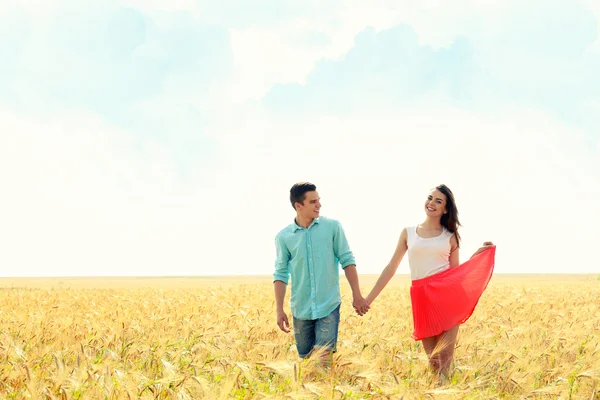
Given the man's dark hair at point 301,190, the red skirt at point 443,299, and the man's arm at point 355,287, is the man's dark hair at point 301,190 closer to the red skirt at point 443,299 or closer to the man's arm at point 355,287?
the man's arm at point 355,287

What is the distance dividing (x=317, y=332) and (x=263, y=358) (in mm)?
882

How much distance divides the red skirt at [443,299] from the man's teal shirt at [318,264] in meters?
0.79

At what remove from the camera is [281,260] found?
580cm

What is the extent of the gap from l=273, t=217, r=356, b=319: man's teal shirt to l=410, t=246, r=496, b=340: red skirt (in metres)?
0.79

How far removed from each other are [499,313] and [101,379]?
9112mm

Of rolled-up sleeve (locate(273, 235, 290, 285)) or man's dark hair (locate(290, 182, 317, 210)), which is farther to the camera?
rolled-up sleeve (locate(273, 235, 290, 285))

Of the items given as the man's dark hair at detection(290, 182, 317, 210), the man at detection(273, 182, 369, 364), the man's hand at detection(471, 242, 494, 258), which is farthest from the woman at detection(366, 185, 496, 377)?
the man's dark hair at detection(290, 182, 317, 210)

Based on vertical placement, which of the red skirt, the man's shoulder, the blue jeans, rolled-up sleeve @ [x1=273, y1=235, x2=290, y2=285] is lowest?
the blue jeans

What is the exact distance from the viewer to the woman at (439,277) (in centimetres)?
564

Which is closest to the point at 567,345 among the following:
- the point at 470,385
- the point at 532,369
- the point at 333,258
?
the point at 532,369

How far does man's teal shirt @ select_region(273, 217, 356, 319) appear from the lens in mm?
5379

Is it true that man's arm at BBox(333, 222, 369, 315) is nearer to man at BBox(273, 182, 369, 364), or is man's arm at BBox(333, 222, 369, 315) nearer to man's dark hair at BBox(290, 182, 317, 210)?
man at BBox(273, 182, 369, 364)

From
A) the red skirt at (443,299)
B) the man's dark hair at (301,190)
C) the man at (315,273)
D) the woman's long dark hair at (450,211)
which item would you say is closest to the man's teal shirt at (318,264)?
the man at (315,273)

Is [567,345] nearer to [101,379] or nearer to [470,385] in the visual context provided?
[470,385]
